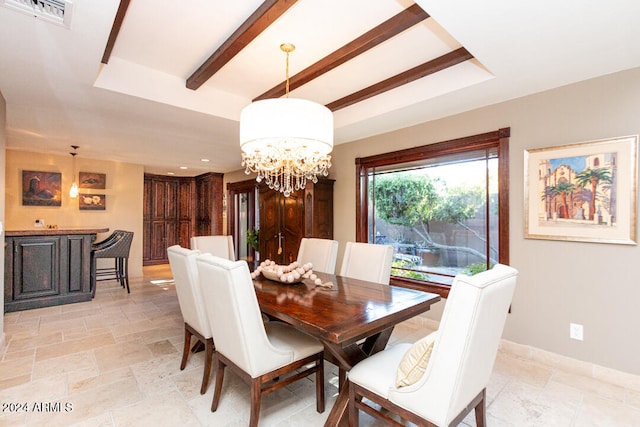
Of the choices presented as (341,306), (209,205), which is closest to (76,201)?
(209,205)

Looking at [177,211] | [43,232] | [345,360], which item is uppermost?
[177,211]

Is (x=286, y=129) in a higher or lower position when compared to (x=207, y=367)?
higher

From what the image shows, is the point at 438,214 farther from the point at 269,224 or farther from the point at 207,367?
the point at 207,367

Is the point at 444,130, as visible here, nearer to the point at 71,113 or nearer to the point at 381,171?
the point at 381,171

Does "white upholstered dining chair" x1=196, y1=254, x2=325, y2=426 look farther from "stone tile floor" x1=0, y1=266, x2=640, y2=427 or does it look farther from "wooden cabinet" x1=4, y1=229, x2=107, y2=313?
"wooden cabinet" x1=4, y1=229, x2=107, y2=313

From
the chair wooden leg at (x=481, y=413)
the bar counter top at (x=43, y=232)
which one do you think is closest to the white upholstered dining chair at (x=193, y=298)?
the chair wooden leg at (x=481, y=413)

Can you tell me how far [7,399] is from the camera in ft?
6.86

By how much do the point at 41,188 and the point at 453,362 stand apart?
23.2 ft

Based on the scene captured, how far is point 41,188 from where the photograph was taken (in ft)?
17.9

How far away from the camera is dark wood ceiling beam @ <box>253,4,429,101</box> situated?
6.48 ft

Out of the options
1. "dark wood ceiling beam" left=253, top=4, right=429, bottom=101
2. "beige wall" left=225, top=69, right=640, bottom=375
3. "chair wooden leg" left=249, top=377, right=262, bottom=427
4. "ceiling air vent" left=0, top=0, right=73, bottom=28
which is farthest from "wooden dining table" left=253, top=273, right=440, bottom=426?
"ceiling air vent" left=0, top=0, right=73, bottom=28

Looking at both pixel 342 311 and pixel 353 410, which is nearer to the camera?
pixel 353 410

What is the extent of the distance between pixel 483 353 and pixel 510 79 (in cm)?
222

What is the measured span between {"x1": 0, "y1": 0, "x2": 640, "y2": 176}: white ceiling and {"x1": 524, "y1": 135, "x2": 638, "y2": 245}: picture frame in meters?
0.61
